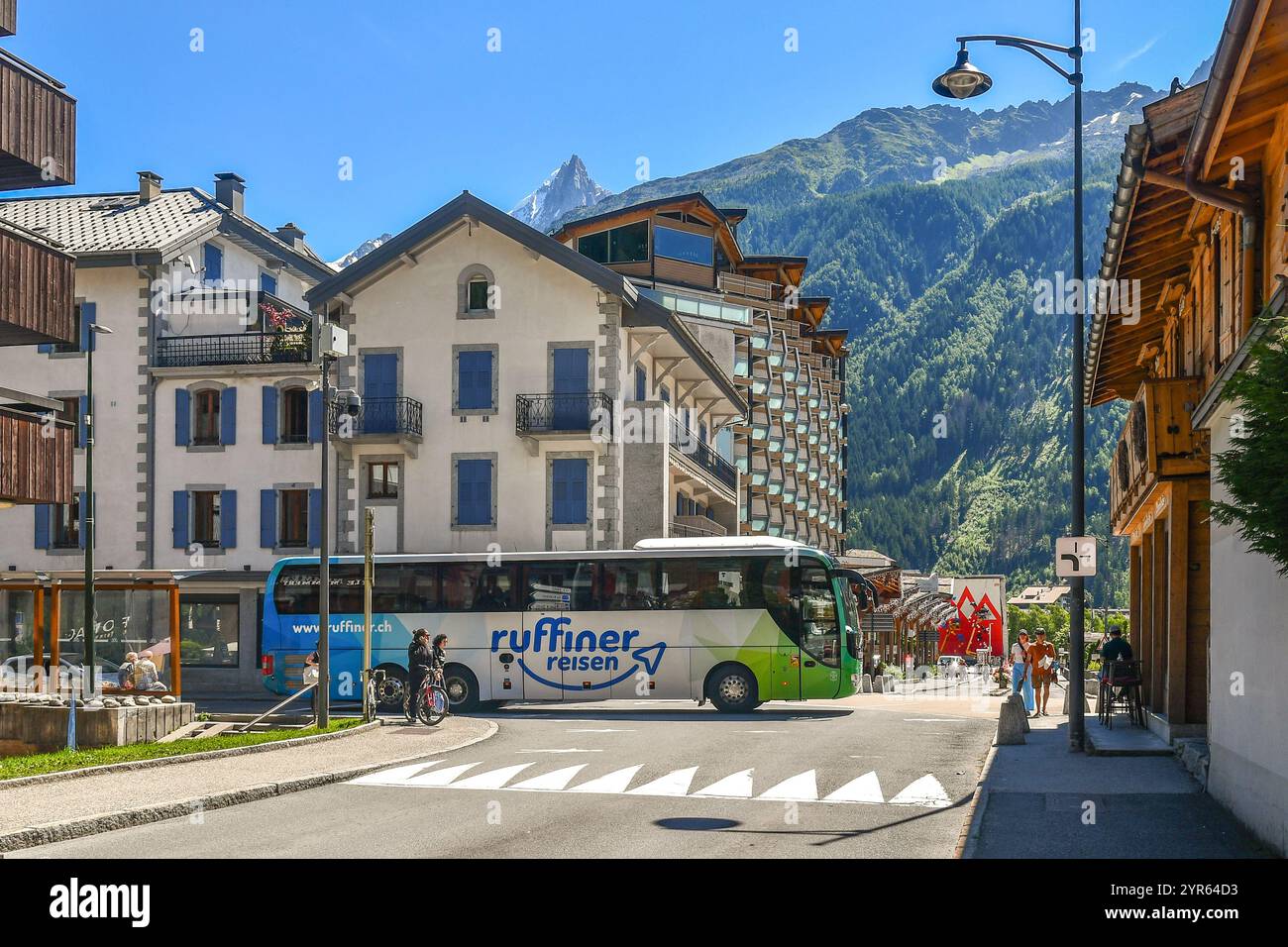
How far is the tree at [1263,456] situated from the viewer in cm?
879

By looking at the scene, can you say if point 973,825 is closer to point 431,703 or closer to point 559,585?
point 431,703

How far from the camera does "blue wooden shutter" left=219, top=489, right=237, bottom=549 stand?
4412 centimetres

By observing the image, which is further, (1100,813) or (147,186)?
(147,186)

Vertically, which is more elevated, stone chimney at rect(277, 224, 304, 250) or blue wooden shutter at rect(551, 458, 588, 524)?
stone chimney at rect(277, 224, 304, 250)

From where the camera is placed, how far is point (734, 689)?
30.7 metres

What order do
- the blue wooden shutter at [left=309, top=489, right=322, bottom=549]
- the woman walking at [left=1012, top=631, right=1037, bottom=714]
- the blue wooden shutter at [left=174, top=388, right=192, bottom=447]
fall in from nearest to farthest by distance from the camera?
1. the woman walking at [left=1012, top=631, right=1037, bottom=714]
2. the blue wooden shutter at [left=309, top=489, right=322, bottom=549]
3. the blue wooden shutter at [left=174, top=388, right=192, bottom=447]

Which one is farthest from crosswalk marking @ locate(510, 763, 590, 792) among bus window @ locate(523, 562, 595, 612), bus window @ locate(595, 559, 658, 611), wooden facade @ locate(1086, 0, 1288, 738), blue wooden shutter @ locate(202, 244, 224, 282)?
blue wooden shutter @ locate(202, 244, 224, 282)

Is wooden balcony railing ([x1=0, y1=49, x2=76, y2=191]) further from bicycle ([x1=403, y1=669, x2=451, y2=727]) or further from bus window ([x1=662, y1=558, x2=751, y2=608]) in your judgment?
bus window ([x1=662, y1=558, x2=751, y2=608])

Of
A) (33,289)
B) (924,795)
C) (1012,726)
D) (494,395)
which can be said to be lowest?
(1012,726)

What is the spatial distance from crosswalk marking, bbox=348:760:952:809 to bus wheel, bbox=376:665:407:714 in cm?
1336

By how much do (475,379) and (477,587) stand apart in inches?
455

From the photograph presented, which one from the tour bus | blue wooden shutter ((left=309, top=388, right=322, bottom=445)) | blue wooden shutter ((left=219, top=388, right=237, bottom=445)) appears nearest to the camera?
the tour bus

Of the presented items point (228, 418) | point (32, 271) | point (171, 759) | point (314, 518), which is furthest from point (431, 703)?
point (228, 418)
